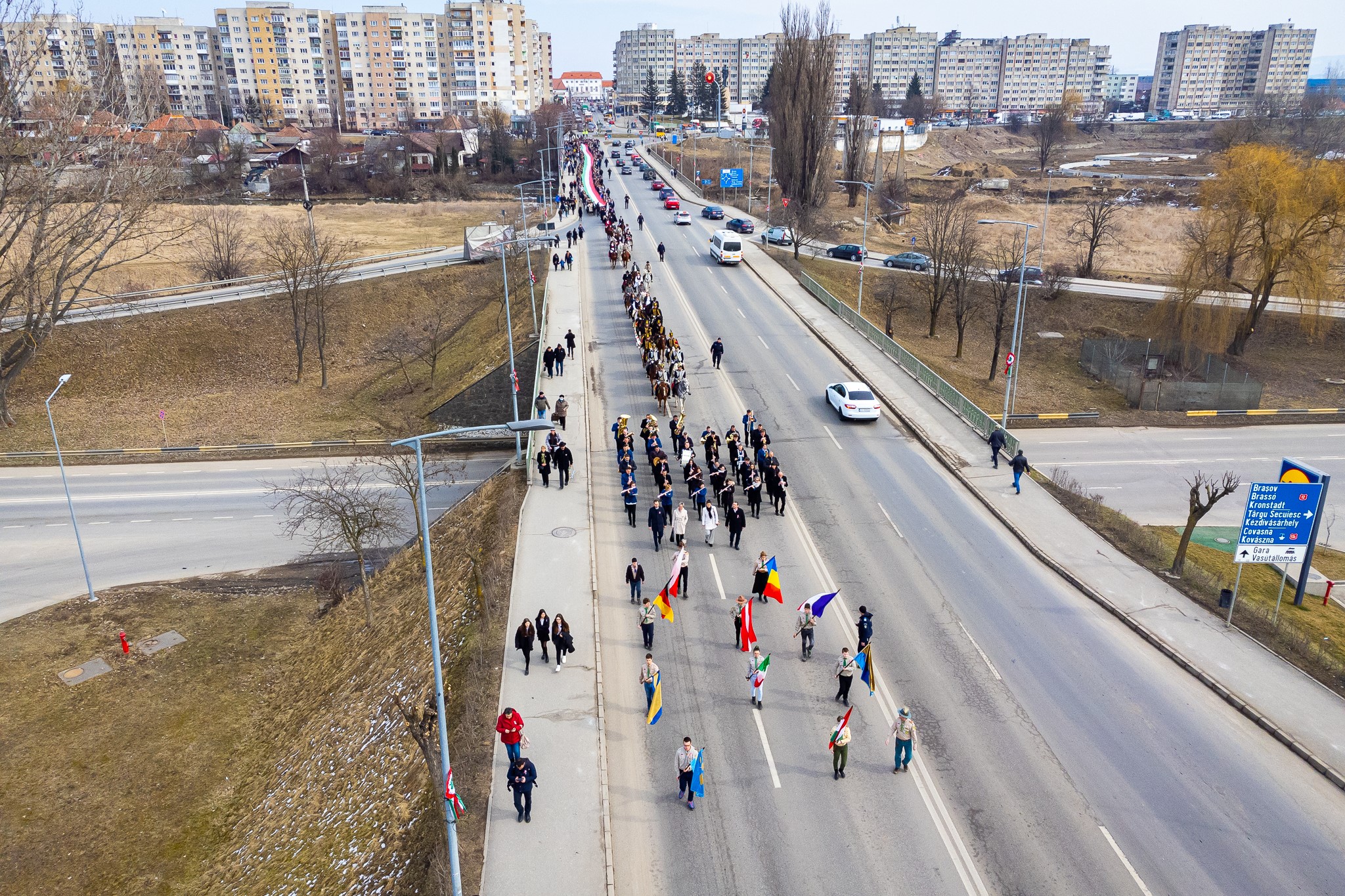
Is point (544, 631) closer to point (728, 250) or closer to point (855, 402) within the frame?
point (855, 402)

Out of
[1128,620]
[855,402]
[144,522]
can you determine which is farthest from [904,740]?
[144,522]

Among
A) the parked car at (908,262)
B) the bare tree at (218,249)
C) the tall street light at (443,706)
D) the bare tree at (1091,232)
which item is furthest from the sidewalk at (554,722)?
the bare tree at (1091,232)

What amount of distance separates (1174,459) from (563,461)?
74.1ft

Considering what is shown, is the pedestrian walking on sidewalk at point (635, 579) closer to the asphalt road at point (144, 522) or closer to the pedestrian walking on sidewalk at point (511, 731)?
the pedestrian walking on sidewalk at point (511, 731)

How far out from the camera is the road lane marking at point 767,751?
14.1 metres

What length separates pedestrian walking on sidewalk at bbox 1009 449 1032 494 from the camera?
24641mm

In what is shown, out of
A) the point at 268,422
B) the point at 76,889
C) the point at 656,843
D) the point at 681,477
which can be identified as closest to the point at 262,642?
the point at 76,889

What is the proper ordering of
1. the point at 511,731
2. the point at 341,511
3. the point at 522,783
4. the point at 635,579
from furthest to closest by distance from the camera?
1. the point at 341,511
2. the point at 635,579
3. the point at 511,731
4. the point at 522,783

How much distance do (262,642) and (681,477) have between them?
39.5 feet

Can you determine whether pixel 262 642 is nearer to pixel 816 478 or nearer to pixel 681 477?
pixel 681 477

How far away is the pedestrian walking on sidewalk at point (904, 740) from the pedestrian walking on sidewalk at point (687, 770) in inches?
127

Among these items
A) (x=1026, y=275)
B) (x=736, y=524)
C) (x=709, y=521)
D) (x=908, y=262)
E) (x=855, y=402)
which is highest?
(x=908, y=262)

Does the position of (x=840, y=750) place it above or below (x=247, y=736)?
above

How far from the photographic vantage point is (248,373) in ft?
158
